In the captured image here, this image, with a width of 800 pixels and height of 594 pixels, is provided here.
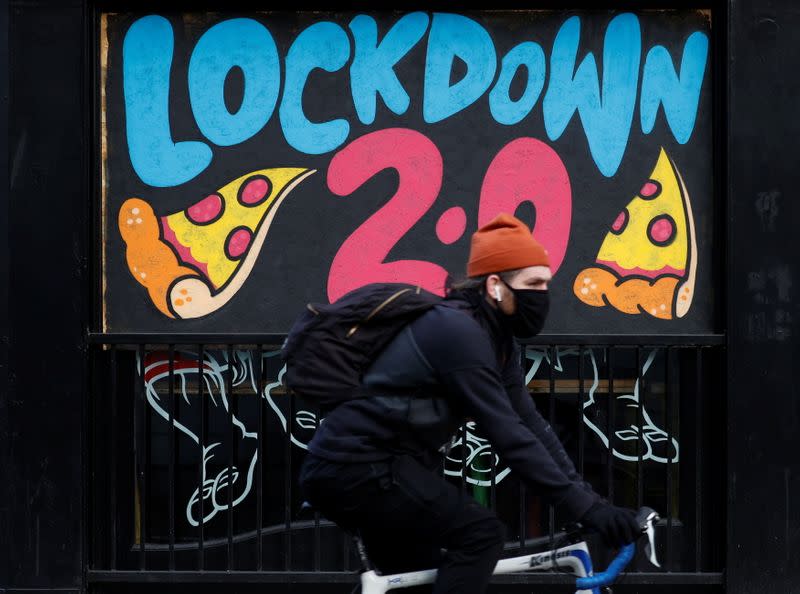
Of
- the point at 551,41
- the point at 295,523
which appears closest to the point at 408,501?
the point at 295,523

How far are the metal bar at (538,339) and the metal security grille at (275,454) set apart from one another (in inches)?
3.6

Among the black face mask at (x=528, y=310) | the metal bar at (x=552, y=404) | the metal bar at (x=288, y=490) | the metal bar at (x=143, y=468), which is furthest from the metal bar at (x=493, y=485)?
the black face mask at (x=528, y=310)

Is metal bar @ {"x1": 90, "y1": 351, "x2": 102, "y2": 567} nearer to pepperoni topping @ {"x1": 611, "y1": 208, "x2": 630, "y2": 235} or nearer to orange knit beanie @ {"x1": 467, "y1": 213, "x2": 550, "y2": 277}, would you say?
pepperoni topping @ {"x1": 611, "y1": 208, "x2": 630, "y2": 235}

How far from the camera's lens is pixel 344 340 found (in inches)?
140

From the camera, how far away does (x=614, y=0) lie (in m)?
6.14

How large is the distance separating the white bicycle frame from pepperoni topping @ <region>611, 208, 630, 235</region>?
2710mm

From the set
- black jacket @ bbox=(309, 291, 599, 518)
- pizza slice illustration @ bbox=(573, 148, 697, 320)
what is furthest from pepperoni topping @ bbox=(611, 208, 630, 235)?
black jacket @ bbox=(309, 291, 599, 518)

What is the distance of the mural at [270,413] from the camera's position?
6.19 m

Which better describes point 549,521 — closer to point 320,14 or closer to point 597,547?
point 597,547

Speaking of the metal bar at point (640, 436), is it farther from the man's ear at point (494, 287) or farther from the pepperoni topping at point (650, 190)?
the man's ear at point (494, 287)

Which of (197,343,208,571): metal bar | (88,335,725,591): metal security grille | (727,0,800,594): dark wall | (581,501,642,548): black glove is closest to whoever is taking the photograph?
(581,501,642,548): black glove

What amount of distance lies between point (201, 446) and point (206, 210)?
3.98 feet

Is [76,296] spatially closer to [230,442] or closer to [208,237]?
[208,237]

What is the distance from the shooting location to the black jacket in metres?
3.43
